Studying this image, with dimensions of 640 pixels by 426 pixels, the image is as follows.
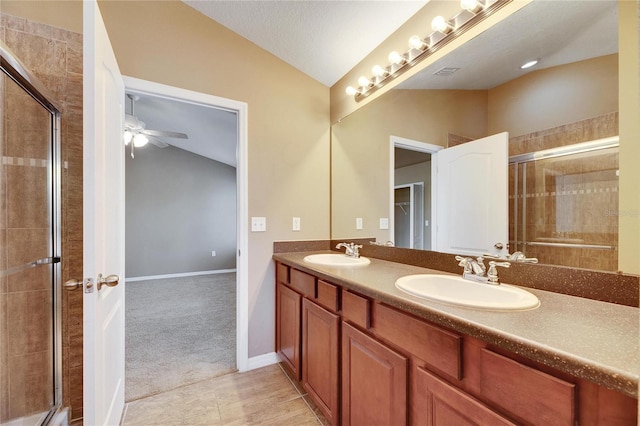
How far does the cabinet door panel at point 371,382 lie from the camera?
98 cm

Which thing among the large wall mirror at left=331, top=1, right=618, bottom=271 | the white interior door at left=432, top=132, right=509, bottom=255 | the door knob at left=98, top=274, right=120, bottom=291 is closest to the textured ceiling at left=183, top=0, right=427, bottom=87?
the large wall mirror at left=331, top=1, right=618, bottom=271

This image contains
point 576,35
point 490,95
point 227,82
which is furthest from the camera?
point 227,82

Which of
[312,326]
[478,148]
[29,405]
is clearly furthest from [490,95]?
[29,405]

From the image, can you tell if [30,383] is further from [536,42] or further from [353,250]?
[536,42]

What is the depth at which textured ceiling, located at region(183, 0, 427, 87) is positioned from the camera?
5.56ft

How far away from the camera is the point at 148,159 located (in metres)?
5.13

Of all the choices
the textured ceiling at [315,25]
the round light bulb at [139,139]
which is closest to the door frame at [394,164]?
the textured ceiling at [315,25]

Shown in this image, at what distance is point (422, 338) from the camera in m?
0.89

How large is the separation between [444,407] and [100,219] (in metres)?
1.43

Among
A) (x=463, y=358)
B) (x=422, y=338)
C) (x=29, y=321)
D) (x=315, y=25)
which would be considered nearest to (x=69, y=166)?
(x=29, y=321)

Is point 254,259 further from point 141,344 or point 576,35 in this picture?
point 576,35

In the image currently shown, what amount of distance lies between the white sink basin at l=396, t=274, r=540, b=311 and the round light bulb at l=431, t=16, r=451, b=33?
1.29m

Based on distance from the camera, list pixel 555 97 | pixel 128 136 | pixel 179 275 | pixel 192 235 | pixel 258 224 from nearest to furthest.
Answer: pixel 555 97 → pixel 258 224 → pixel 128 136 → pixel 179 275 → pixel 192 235

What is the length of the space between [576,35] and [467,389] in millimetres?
1309
